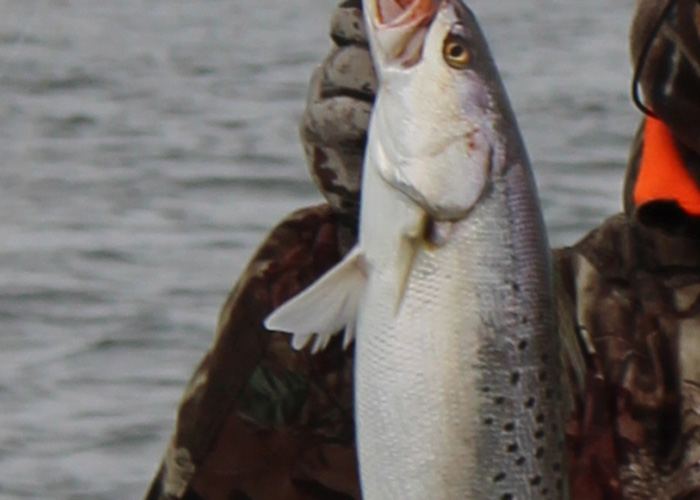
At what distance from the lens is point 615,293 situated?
3771mm

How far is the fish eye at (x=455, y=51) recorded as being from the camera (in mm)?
2682

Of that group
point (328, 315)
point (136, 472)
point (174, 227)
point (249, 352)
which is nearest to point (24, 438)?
point (136, 472)

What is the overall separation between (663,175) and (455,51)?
3.42 feet

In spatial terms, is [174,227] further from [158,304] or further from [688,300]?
[688,300]

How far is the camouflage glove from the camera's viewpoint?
3.38 m

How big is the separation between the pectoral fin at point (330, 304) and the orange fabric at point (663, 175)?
940 mm

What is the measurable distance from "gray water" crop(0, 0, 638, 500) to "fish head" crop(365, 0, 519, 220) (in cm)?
502

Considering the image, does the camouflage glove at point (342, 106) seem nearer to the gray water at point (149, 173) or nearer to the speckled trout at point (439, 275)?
the speckled trout at point (439, 275)

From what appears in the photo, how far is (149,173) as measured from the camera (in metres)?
12.1

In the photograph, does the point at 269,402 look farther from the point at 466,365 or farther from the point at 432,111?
the point at 432,111

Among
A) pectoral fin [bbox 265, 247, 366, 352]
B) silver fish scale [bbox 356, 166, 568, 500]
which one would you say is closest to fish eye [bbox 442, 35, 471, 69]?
silver fish scale [bbox 356, 166, 568, 500]

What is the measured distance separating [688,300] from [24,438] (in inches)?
189

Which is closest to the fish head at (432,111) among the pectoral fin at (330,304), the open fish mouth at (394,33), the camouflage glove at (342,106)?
the open fish mouth at (394,33)

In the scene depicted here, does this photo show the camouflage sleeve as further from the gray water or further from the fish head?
the gray water
